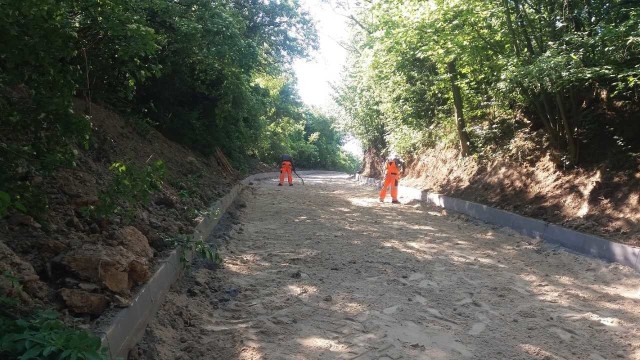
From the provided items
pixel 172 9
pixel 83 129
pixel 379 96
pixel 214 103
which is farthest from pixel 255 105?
pixel 83 129

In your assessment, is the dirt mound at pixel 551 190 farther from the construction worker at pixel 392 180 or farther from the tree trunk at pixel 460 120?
the construction worker at pixel 392 180

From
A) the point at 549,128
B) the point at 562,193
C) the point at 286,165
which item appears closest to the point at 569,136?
the point at 549,128

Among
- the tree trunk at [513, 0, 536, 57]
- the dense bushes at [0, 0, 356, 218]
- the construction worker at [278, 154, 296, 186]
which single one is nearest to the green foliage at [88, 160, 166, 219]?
the dense bushes at [0, 0, 356, 218]

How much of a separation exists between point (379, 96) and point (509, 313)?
1752cm

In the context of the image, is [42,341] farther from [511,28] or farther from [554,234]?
[511,28]

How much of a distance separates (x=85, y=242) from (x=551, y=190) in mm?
8473

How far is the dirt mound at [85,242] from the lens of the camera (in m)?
Result: 3.48

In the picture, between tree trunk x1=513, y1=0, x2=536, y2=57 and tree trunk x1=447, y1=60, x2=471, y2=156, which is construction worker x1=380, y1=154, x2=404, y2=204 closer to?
tree trunk x1=447, y1=60, x2=471, y2=156

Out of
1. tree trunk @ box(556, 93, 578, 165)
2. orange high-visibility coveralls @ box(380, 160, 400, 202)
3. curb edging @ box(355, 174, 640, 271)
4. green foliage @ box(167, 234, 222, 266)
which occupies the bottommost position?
green foliage @ box(167, 234, 222, 266)

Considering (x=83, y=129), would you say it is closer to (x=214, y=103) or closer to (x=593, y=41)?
(x=593, y=41)

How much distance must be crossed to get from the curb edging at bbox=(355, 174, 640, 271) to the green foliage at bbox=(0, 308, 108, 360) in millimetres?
6284

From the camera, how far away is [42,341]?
2553mm

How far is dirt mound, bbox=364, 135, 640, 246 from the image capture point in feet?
25.0

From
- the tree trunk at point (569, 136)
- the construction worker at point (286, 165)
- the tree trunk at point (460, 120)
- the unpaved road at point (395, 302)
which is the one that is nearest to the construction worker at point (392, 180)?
the tree trunk at point (460, 120)
